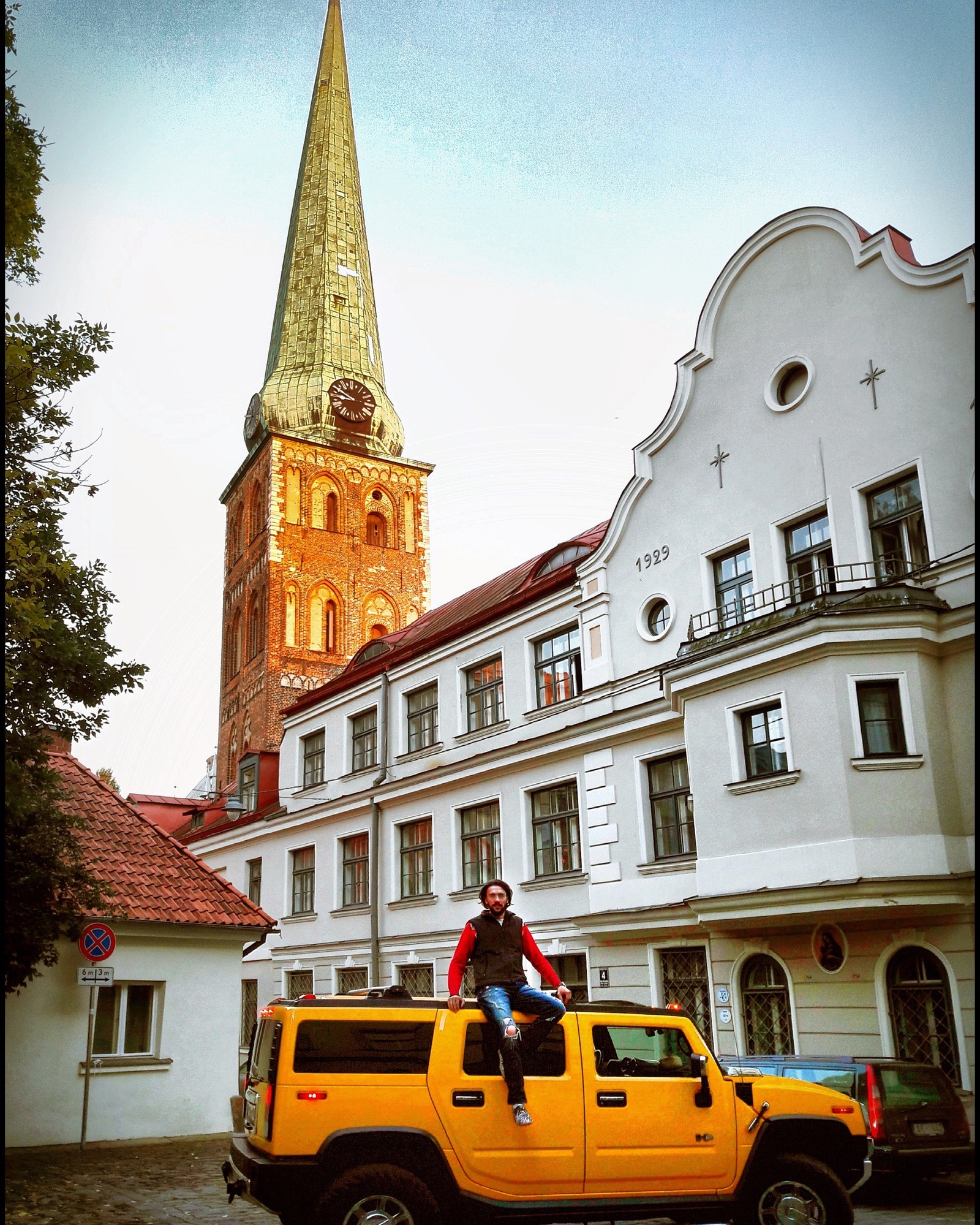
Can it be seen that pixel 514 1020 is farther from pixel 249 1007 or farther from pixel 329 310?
pixel 329 310

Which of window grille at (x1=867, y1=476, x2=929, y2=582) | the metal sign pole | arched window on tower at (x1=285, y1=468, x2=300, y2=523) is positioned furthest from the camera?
arched window on tower at (x1=285, y1=468, x2=300, y2=523)

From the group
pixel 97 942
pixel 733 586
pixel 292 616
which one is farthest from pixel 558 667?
pixel 292 616

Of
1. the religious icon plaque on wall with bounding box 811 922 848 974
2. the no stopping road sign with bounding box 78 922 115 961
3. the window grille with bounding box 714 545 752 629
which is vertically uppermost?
the window grille with bounding box 714 545 752 629

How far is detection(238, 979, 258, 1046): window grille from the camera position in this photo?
31.8 meters

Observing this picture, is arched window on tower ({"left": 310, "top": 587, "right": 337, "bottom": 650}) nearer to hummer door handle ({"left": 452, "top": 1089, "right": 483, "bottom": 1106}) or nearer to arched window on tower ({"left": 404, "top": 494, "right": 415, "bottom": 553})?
arched window on tower ({"left": 404, "top": 494, "right": 415, "bottom": 553})

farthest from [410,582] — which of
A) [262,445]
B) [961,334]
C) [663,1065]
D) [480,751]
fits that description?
[663,1065]

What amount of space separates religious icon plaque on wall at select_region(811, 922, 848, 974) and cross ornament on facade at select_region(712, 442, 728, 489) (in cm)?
768

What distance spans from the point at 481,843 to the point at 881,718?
37.9 feet

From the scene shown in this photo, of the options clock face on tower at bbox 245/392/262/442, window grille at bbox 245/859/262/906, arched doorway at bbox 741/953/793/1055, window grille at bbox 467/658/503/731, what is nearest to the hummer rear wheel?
arched doorway at bbox 741/953/793/1055

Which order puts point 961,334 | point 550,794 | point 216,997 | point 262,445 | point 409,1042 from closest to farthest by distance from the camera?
point 409,1042
point 961,334
point 216,997
point 550,794
point 262,445

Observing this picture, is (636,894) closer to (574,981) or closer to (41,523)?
(574,981)

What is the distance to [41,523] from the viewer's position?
1236 cm

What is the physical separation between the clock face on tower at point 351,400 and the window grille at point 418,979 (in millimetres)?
41867

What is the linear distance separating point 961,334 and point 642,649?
311 inches
